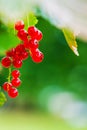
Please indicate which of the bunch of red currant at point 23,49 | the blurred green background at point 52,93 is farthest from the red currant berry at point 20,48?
the blurred green background at point 52,93

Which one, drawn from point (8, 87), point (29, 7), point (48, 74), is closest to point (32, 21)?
point (8, 87)

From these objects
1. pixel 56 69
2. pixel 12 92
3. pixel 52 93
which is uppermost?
pixel 52 93

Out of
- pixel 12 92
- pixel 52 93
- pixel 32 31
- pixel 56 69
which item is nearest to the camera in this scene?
pixel 32 31

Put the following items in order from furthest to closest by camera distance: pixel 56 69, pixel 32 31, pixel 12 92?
pixel 56 69 → pixel 12 92 → pixel 32 31

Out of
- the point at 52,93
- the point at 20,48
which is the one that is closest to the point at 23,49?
the point at 20,48

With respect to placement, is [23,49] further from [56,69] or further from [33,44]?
[56,69]

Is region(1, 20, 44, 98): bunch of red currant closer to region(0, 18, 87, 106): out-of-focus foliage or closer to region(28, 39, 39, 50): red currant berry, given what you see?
region(28, 39, 39, 50): red currant berry

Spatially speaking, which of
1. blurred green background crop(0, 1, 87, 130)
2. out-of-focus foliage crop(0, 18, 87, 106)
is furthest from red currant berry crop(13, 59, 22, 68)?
out-of-focus foliage crop(0, 18, 87, 106)

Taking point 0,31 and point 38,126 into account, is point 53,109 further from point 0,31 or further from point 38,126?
point 0,31

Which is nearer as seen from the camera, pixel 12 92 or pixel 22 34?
pixel 22 34
